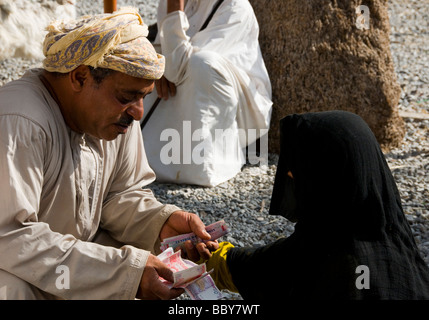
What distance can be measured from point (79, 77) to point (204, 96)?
10.1 feet

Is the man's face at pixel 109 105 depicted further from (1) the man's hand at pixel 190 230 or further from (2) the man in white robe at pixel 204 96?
(2) the man in white robe at pixel 204 96

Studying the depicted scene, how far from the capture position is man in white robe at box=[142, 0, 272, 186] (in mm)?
6012

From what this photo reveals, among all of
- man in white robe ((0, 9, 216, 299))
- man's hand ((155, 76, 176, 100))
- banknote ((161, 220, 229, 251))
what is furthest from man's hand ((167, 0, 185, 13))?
banknote ((161, 220, 229, 251))

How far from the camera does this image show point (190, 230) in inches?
133

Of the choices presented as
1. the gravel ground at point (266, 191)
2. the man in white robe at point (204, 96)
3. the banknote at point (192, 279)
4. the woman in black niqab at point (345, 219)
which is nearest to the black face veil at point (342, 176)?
the woman in black niqab at point (345, 219)

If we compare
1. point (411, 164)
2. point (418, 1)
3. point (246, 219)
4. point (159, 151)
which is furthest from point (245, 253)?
point (418, 1)

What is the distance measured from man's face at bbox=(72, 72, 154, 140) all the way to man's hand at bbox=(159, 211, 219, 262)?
57 centimetres

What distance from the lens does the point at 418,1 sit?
12.8 metres

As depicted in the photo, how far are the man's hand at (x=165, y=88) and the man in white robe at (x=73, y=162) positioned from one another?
281 cm

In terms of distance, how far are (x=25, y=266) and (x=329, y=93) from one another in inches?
178

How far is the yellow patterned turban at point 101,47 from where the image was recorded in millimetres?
2943

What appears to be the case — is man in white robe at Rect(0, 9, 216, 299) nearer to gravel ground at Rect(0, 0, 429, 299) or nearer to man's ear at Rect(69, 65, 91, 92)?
man's ear at Rect(69, 65, 91, 92)

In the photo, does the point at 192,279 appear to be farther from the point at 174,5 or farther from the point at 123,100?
the point at 174,5
